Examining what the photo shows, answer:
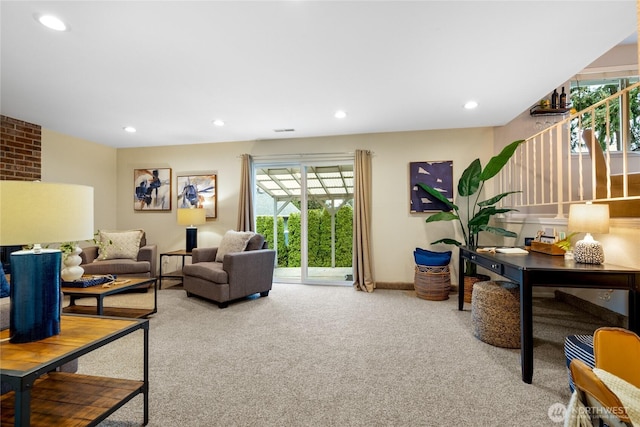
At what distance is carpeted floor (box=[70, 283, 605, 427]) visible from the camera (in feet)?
5.21

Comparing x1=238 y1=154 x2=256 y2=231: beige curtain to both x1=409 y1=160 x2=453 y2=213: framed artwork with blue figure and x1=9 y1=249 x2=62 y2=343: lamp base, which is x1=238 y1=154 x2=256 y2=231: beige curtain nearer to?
x1=409 y1=160 x2=453 y2=213: framed artwork with blue figure

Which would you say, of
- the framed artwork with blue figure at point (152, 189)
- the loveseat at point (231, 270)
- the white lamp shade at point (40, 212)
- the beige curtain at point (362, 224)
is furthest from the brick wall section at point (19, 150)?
the beige curtain at point (362, 224)

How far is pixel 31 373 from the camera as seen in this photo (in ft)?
3.33

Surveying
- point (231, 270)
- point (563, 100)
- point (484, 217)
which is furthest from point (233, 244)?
point (563, 100)

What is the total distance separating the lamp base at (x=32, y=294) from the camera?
1260 millimetres

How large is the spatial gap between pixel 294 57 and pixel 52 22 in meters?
1.62

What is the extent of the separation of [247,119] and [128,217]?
3240 millimetres

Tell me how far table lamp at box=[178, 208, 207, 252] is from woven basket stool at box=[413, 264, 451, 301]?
11.4 ft

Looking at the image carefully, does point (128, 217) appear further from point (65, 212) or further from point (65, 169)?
point (65, 212)

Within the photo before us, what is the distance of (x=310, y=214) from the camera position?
4.91 meters

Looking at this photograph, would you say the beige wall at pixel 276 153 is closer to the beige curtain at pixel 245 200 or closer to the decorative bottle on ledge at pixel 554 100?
the beige curtain at pixel 245 200

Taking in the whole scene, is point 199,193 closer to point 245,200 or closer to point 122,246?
point 245,200

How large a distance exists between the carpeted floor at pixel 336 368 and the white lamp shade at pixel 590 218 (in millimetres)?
999

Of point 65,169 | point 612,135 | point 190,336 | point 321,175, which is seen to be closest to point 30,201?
point 190,336
